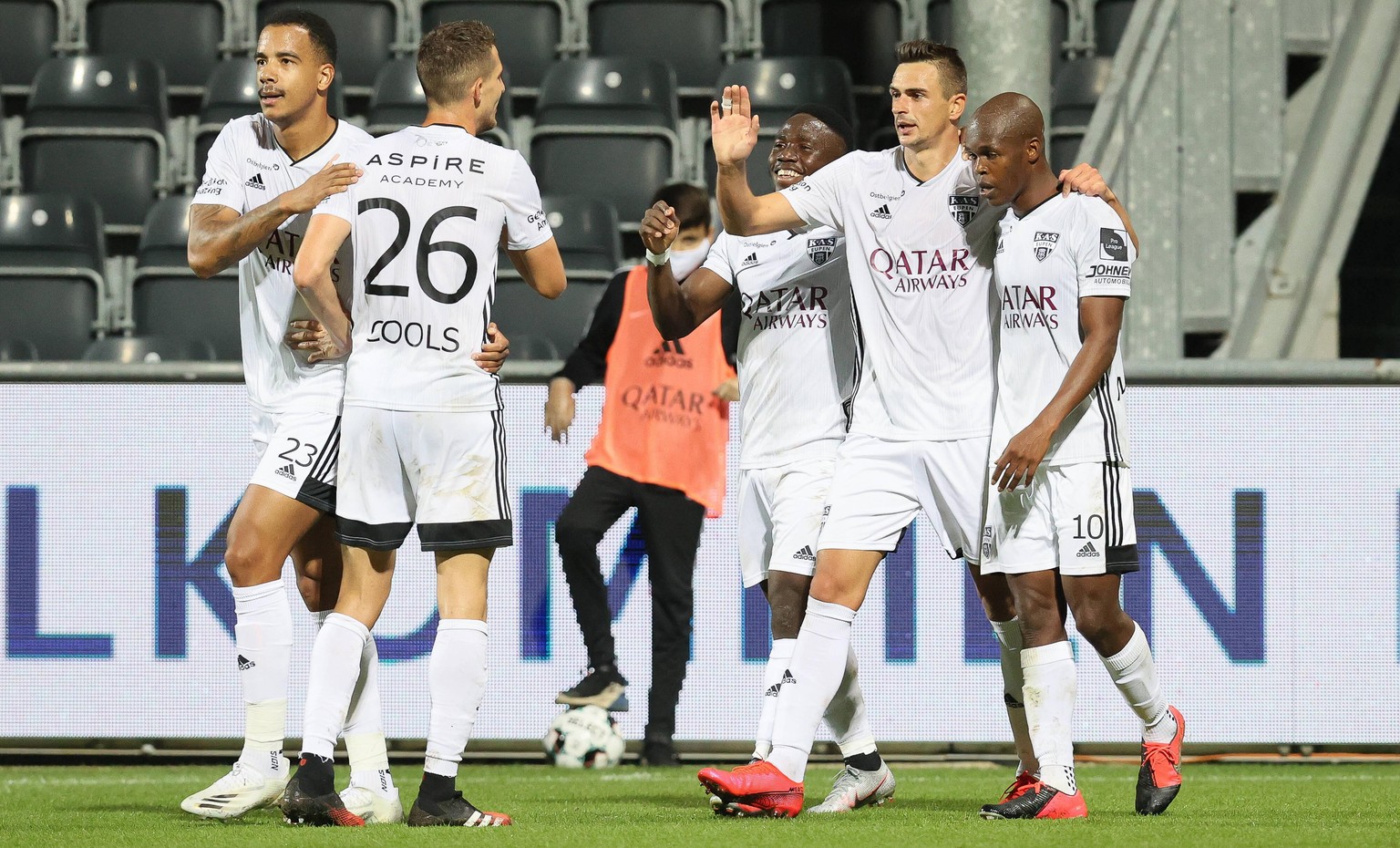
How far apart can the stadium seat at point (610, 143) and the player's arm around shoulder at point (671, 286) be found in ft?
14.7

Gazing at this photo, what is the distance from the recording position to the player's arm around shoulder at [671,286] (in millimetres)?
4820

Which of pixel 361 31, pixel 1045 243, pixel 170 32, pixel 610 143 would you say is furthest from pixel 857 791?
pixel 170 32

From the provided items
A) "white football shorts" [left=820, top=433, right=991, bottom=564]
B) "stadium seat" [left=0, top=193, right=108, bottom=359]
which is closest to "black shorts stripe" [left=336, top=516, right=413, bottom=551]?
"white football shorts" [left=820, top=433, right=991, bottom=564]

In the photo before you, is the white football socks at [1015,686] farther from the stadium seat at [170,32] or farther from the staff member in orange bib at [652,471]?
the stadium seat at [170,32]

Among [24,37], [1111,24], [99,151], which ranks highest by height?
[1111,24]

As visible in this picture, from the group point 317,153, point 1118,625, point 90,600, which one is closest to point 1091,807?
point 1118,625

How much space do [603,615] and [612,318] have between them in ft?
3.95

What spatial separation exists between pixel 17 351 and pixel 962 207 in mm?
5312

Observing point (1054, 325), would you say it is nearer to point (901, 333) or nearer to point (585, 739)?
point (901, 333)

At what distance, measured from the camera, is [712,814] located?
4895 mm

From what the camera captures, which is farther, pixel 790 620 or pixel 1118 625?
pixel 790 620

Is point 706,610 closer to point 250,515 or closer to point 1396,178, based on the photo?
point 250,515

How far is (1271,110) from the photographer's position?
826 centimetres

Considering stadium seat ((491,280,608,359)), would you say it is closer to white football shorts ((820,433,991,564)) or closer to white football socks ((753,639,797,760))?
white football socks ((753,639,797,760))
